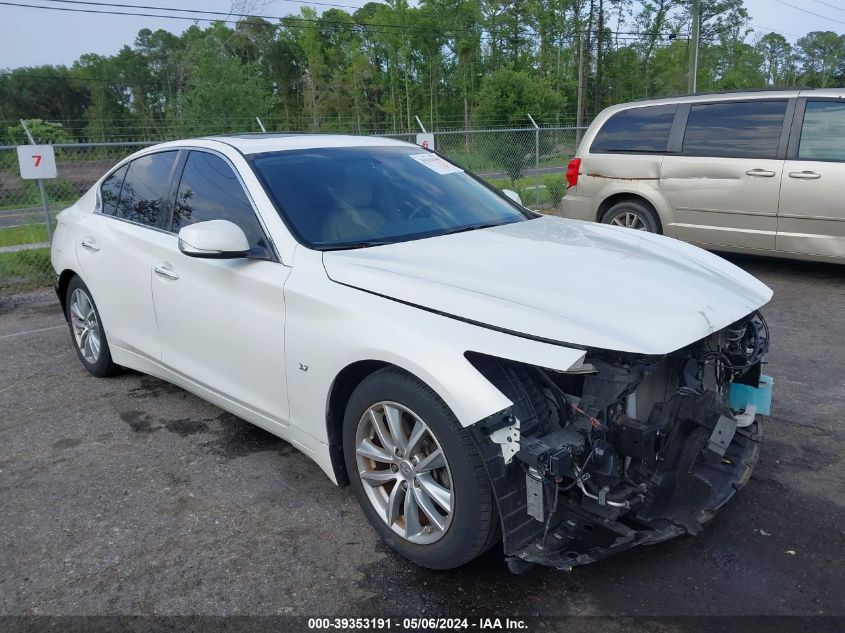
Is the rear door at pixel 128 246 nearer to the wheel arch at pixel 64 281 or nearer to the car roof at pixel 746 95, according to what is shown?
the wheel arch at pixel 64 281

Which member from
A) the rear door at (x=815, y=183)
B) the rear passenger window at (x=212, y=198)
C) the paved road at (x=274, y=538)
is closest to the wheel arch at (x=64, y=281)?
the paved road at (x=274, y=538)

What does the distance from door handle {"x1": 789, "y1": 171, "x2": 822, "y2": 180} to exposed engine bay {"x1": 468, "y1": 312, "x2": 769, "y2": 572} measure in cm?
509

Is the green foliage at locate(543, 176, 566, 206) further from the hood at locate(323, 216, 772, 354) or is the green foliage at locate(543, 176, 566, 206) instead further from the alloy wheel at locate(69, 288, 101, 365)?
the hood at locate(323, 216, 772, 354)

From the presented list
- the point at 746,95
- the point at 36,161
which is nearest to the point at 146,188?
the point at 36,161

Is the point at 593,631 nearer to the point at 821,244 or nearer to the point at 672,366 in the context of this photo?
the point at 672,366

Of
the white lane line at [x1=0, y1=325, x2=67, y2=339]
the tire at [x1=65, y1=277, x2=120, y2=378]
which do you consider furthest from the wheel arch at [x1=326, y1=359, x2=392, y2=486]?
the white lane line at [x1=0, y1=325, x2=67, y2=339]

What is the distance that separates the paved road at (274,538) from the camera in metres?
2.63

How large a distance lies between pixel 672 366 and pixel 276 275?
1722mm

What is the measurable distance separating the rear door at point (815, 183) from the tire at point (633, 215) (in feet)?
4.46

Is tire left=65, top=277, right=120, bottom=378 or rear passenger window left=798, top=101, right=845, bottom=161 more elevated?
rear passenger window left=798, top=101, right=845, bottom=161

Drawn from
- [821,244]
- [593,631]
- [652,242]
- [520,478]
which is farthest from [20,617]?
[821,244]

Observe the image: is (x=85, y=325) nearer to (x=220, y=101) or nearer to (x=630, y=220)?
(x=630, y=220)

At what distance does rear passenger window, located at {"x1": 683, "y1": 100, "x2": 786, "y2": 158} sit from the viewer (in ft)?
23.4

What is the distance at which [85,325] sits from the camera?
16.8ft
